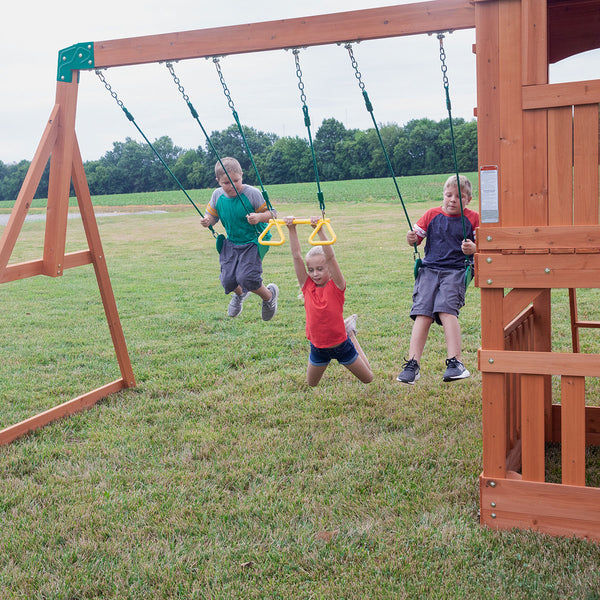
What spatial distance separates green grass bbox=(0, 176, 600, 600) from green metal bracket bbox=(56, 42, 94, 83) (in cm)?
269

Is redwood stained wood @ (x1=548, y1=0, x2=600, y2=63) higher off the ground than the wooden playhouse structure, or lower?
higher

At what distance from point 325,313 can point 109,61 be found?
243 cm

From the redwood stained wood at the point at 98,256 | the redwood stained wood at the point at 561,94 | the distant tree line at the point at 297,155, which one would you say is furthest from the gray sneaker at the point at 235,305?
the redwood stained wood at the point at 561,94

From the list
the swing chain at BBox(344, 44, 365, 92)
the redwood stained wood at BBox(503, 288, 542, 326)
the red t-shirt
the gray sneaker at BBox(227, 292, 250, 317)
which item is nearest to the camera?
the redwood stained wood at BBox(503, 288, 542, 326)

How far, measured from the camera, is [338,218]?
2380 cm

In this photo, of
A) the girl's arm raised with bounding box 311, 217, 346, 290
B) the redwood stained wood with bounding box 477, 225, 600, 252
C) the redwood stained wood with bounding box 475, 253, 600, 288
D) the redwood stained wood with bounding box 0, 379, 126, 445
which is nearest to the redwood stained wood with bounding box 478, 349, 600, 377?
the redwood stained wood with bounding box 475, 253, 600, 288

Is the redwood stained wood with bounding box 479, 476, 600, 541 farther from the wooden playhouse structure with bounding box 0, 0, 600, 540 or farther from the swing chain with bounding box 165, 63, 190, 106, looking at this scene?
the swing chain with bounding box 165, 63, 190, 106

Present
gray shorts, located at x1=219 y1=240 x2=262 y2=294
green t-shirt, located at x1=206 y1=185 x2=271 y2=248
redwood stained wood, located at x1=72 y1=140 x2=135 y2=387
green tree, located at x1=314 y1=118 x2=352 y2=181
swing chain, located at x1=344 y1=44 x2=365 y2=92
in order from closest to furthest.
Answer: swing chain, located at x1=344 y1=44 x2=365 y2=92
redwood stained wood, located at x1=72 y1=140 x2=135 y2=387
green t-shirt, located at x1=206 y1=185 x2=271 y2=248
gray shorts, located at x1=219 y1=240 x2=262 y2=294
green tree, located at x1=314 y1=118 x2=352 y2=181

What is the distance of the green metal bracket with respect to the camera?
4.80 m

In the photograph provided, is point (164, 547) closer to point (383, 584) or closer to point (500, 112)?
point (383, 584)

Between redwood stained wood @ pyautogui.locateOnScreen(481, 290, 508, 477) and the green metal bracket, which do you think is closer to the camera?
redwood stained wood @ pyautogui.locateOnScreen(481, 290, 508, 477)

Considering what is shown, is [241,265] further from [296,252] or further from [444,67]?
[444,67]

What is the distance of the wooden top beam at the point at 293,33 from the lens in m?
3.73

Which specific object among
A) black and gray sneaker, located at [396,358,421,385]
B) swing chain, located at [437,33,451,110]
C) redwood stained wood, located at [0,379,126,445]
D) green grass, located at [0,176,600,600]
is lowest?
green grass, located at [0,176,600,600]
